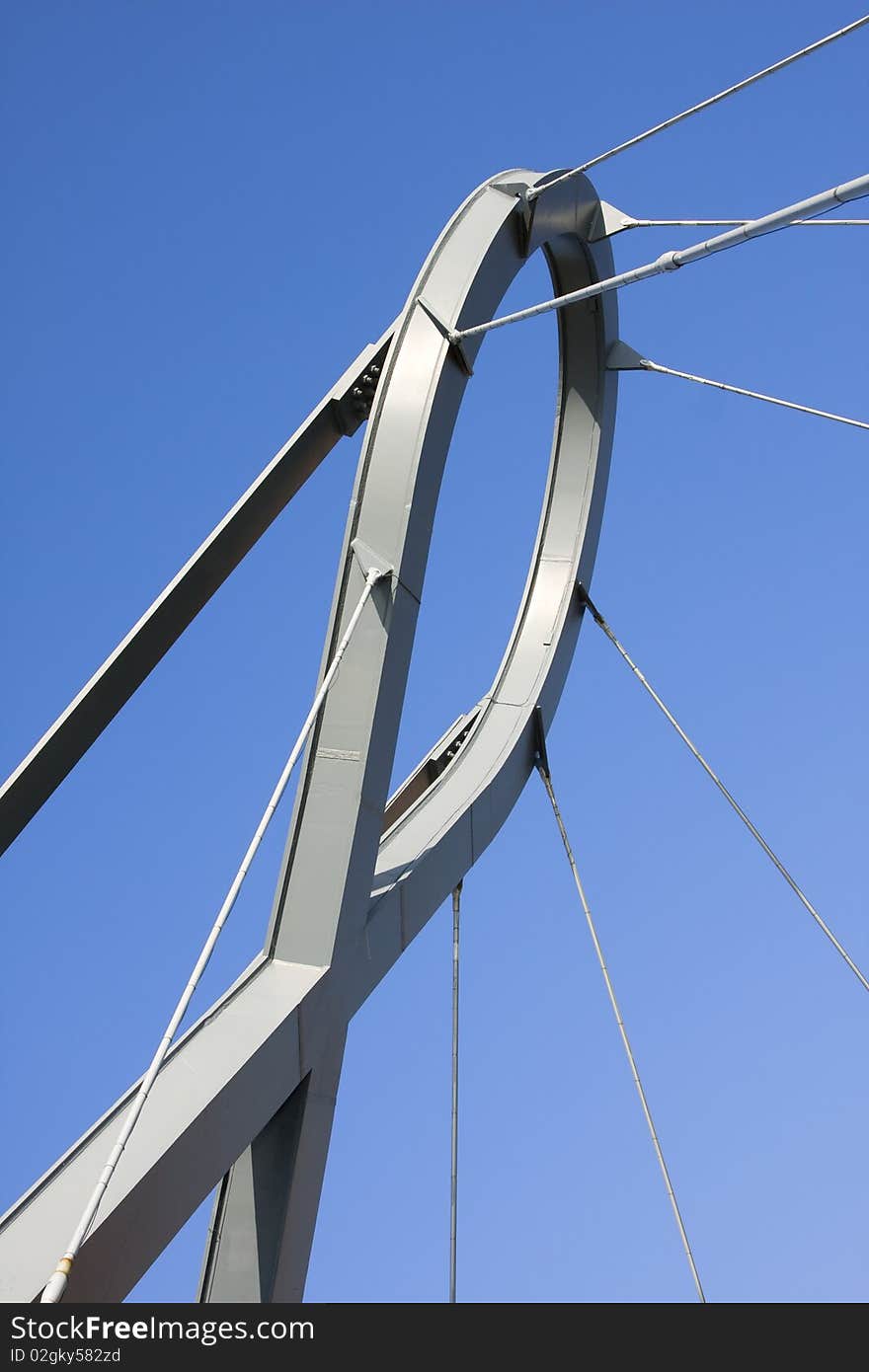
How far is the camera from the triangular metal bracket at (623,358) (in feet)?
52.3

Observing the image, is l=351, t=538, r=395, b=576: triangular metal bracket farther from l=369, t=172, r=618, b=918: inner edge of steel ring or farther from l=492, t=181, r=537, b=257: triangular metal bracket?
l=492, t=181, r=537, b=257: triangular metal bracket

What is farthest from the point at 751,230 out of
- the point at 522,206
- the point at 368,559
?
the point at 522,206

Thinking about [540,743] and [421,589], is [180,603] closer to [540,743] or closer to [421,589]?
[421,589]

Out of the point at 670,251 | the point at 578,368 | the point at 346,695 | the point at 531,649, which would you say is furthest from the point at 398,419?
the point at 578,368

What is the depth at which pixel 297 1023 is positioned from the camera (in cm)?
925

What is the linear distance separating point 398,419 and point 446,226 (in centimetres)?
236

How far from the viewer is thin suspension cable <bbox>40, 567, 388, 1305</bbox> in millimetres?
6309

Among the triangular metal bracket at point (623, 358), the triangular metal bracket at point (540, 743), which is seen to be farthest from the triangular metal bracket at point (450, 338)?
the triangular metal bracket at point (623, 358)

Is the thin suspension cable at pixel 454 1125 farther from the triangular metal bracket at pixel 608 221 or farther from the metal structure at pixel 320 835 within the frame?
the triangular metal bracket at pixel 608 221

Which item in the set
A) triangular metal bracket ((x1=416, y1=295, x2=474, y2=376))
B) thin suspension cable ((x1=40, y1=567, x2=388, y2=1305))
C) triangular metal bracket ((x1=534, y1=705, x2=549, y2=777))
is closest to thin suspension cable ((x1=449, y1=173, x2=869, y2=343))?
triangular metal bracket ((x1=416, y1=295, x2=474, y2=376))

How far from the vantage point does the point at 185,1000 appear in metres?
7.42

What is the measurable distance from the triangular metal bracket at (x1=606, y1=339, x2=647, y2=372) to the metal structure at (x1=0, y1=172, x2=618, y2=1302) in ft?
7.69

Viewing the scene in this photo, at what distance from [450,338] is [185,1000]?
6.08 m
